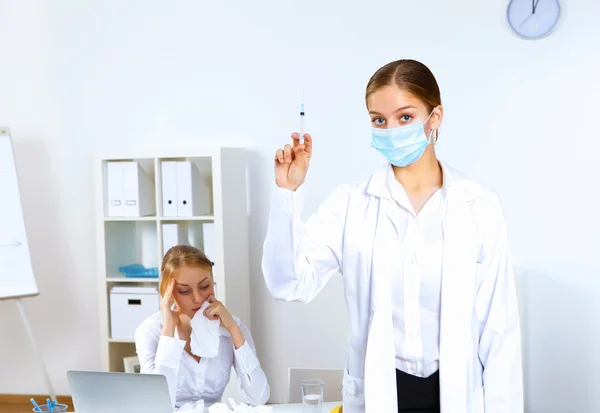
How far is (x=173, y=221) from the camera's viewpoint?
415 centimetres

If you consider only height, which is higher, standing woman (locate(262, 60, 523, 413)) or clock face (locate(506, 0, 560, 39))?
clock face (locate(506, 0, 560, 39))

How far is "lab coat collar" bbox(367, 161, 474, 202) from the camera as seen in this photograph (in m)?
1.86

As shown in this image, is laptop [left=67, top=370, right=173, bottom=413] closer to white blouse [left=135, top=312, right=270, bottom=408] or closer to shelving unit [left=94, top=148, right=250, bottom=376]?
white blouse [left=135, top=312, right=270, bottom=408]

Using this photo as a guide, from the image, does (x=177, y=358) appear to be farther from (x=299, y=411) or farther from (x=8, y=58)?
(x=8, y=58)

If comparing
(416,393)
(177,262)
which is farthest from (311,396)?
(177,262)

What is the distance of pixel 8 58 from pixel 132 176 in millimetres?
1231

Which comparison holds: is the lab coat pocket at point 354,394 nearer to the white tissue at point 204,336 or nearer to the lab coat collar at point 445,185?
the lab coat collar at point 445,185

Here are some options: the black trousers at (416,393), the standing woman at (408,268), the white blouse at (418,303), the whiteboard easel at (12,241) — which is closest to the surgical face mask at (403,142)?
the standing woman at (408,268)

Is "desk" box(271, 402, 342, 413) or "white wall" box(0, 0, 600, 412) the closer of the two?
"desk" box(271, 402, 342, 413)

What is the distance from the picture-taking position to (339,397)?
2945 millimetres

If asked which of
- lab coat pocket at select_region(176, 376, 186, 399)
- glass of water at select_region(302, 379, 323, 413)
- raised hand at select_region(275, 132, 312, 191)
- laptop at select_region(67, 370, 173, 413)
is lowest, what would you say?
lab coat pocket at select_region(176, 376, 186, 399)

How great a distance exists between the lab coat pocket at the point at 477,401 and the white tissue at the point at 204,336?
1.17 m

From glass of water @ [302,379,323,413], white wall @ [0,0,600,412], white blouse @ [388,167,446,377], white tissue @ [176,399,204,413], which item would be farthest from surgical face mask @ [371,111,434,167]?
white wall @ [0,0,600,412]

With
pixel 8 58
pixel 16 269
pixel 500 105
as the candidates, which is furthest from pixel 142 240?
pixel 500 105
